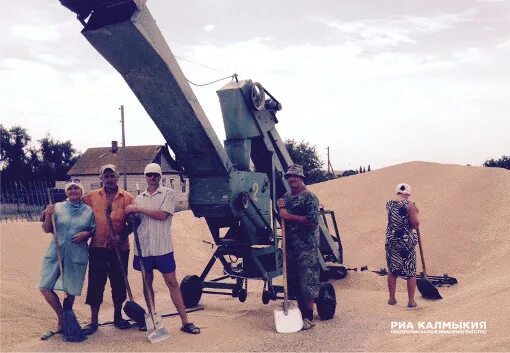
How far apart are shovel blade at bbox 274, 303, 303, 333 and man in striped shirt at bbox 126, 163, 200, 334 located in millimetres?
948

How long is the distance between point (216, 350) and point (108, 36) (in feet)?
11.1

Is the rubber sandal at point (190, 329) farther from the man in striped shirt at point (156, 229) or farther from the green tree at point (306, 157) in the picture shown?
the green tree at point (306, 157)

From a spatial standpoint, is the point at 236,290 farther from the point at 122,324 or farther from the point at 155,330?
the point at 155,330

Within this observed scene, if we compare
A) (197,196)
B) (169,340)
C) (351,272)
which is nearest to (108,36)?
(197,196)

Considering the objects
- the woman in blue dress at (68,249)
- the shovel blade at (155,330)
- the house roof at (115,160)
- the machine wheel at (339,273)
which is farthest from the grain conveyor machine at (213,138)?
the house roof at (115,160)

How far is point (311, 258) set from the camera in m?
6.17

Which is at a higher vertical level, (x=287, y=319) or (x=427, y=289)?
(x=287, y=319)

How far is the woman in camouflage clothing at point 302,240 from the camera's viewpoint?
241 inches

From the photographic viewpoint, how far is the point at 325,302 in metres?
6.50

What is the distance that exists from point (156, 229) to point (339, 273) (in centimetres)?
482

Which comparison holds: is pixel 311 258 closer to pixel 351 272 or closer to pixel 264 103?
pixel 264 103

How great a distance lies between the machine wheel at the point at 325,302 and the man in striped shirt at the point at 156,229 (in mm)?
1674

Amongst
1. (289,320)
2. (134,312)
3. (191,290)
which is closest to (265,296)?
(191,290)

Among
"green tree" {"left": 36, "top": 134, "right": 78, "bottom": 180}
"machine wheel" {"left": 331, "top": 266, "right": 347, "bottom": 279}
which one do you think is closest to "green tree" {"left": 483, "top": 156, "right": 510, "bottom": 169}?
"machine wheel" {"left": 331, "top": 266, "right": 347, "bottom": 279}
